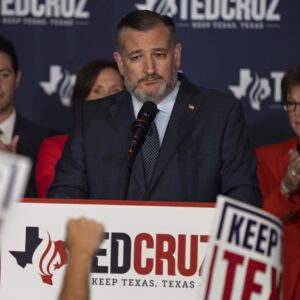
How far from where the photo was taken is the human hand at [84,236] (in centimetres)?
176

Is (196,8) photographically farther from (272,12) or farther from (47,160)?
(47,160)

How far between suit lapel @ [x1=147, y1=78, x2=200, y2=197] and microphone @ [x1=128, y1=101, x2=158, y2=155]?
19 cm

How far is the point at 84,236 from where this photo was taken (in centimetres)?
179

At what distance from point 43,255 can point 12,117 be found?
1743 millimetres

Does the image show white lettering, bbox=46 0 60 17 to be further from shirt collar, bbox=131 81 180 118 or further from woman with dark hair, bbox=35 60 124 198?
shirt collar, bbox=131 81 180 118

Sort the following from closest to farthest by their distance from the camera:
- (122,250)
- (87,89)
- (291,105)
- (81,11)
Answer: (122,250) → (291,105) → (87,89) → (81,11)

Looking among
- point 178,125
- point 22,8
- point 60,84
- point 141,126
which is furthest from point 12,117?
point 141,126

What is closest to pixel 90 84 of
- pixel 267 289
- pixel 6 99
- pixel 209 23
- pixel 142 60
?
pixel 6 99

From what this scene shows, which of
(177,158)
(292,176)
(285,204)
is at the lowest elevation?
(285,204)

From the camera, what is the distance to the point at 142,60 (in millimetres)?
3221

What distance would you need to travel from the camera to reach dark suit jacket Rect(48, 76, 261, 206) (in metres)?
3.07

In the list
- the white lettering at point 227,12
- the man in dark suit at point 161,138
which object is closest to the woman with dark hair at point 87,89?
the white lettering at point 227,12

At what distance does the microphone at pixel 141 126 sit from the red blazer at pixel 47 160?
4.01ft

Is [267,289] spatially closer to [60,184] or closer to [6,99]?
[60,184]
